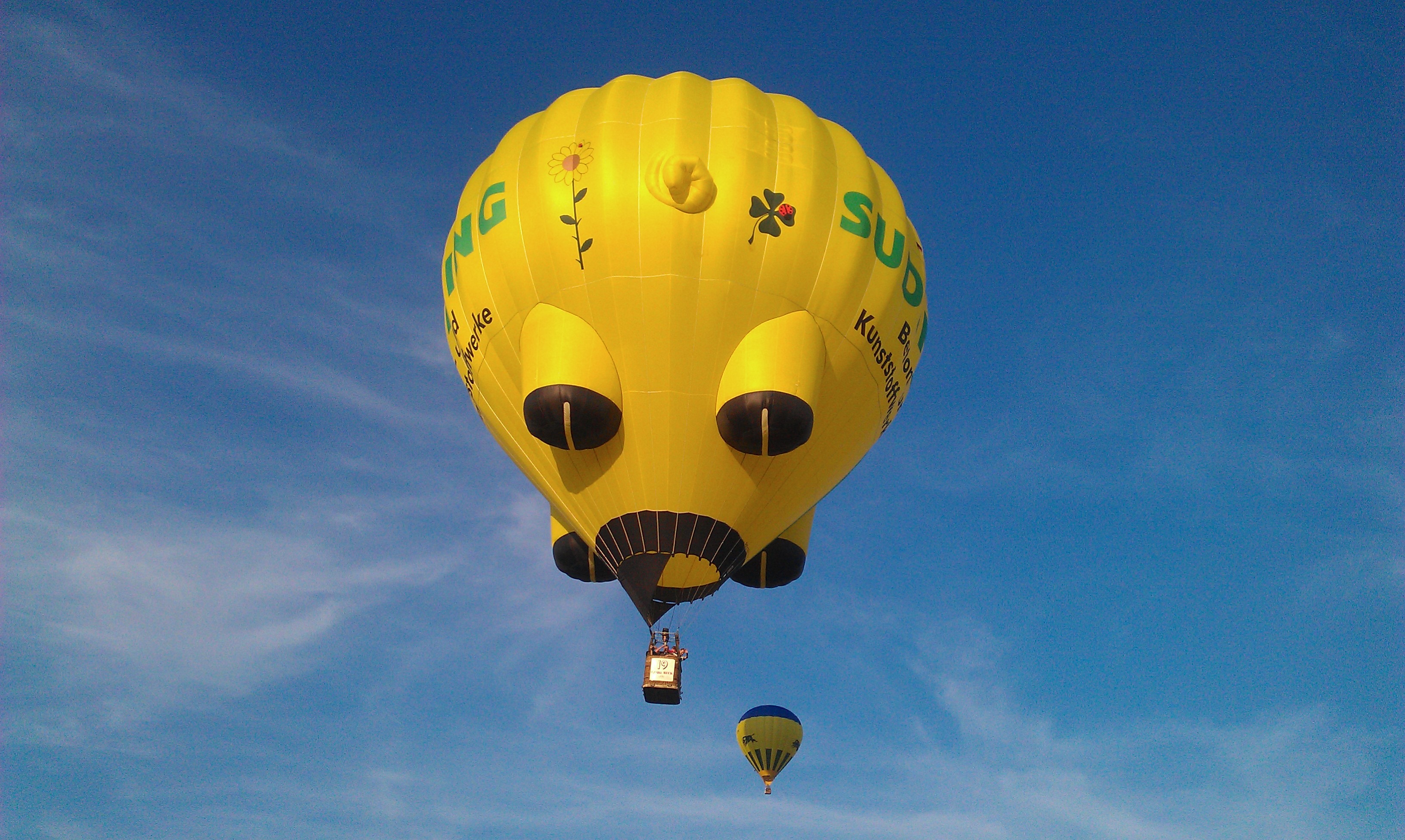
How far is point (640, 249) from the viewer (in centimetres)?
1166

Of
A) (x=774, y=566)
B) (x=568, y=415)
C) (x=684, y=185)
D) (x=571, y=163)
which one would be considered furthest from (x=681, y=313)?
(x=774, y=566)

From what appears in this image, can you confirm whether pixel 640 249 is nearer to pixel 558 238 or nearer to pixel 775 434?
pixel 558 238

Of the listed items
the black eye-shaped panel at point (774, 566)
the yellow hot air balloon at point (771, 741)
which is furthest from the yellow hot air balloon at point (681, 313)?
the yellow hot air balloon at point (771, 741)

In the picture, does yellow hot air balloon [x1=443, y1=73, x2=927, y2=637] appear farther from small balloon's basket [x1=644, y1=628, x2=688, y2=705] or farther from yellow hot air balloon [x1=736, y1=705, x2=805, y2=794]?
yellow hot air balloon [x1=736, y1=705, x2=805, y2=794]

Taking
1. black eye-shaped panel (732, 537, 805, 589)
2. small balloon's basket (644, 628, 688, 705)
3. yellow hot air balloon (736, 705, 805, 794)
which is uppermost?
yellow hot air balloon (736, 705, 805, 794)

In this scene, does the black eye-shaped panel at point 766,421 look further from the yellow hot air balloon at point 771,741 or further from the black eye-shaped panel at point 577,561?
the yellow hot air balloon at point 771,741

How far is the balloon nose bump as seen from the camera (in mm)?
11602

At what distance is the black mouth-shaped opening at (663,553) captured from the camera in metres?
12.0

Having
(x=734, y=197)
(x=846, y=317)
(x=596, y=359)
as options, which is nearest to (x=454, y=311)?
(x=596, y=359)

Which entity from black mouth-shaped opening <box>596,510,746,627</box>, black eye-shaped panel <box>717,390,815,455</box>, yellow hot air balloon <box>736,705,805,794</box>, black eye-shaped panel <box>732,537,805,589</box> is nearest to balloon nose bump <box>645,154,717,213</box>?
black eye-shaped panel <box>717,390,815,455</box>

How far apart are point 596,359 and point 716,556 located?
97.8 inches

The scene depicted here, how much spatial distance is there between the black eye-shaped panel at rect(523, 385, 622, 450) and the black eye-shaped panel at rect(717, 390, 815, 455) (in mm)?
1231

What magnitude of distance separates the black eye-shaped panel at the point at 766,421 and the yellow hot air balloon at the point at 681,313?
0.02 m

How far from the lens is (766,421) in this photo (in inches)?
442
